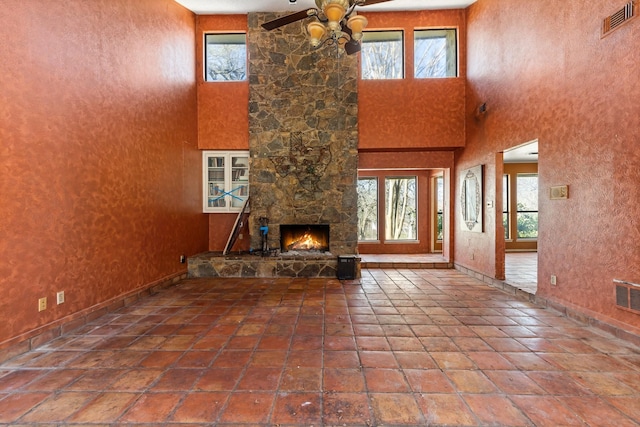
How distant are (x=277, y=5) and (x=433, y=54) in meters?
3.20

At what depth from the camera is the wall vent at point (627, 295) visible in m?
2.56

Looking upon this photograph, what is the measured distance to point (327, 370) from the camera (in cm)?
217

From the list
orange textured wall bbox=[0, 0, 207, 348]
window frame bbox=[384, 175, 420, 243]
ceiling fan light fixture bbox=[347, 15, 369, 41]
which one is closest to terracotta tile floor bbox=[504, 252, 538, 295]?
window frame bbox=[384, 175, 420, 243]

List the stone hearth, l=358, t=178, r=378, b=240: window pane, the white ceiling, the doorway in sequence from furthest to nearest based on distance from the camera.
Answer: the doorway
l=358, t=178, r=378, b=240: window pane
the white ceiling
the stone hearth

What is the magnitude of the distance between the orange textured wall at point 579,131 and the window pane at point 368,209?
3493mm

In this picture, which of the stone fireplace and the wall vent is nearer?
the wall vent

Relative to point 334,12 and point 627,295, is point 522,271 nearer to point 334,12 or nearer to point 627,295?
point 627,295

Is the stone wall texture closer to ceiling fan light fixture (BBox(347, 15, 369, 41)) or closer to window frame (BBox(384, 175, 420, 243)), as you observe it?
window frame (BBox(384, 175, 420, 243))

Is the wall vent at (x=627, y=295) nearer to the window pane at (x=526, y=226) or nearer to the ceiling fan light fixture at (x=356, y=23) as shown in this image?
the ceiling fan light fixture at (x=356, y=23)

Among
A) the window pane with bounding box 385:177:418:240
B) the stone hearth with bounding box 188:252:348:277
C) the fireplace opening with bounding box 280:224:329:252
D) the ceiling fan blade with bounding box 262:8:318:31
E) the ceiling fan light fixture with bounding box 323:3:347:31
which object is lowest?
the stone hearth with bounding box 188:252:348:277

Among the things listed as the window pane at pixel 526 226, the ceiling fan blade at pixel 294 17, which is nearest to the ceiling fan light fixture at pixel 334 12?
the ceiling fan blade at pixel 294 17

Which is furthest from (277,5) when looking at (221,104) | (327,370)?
(327,370)

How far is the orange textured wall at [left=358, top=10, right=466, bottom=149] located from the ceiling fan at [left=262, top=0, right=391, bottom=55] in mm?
2683

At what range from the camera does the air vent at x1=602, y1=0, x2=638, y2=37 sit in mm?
2578
